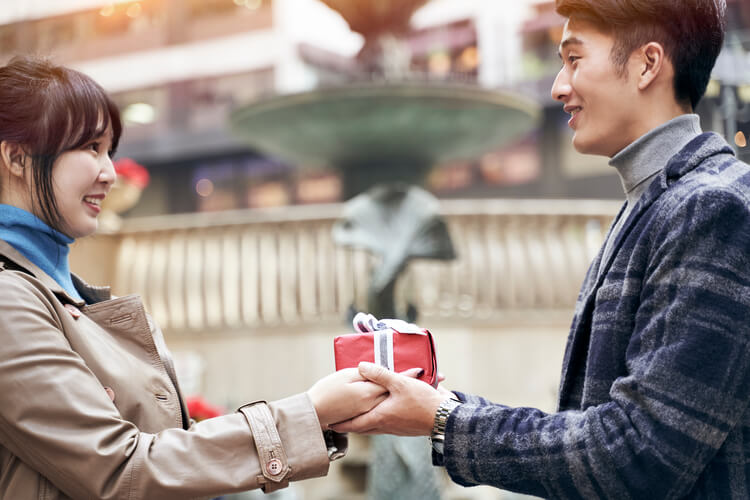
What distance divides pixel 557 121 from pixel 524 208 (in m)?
14.1

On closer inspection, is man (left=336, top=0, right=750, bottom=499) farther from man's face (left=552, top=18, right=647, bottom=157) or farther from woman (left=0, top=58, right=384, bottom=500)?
woman (left=0, top=58, right=384, bottom=500)

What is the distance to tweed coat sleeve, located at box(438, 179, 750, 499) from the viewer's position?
4.08ft

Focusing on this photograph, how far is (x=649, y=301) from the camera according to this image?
131 centimetres

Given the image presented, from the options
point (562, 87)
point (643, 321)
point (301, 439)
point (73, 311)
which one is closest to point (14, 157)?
point (73, 311)

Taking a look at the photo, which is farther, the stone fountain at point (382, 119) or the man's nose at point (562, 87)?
the stone fountain at point (382, 119)

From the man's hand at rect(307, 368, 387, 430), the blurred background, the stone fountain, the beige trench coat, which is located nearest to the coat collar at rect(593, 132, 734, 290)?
the man's hand at rect(307, 368, 387, 430)

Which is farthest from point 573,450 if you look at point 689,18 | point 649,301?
point 689,18

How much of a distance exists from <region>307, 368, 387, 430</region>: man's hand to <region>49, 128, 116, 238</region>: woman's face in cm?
54

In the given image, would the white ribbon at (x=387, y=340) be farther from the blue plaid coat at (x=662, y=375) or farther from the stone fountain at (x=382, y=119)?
the stone fountain at (x=382, y=119)

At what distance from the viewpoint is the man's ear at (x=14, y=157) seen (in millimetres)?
1530

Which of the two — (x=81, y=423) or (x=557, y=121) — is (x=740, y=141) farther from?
(x=557, y=121)

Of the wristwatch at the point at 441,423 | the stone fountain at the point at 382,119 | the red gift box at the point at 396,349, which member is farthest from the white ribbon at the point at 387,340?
the stone fountain at the point at 382,119

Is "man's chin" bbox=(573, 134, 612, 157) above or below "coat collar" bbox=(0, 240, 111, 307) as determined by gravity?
above

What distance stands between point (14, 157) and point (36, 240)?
15cm
